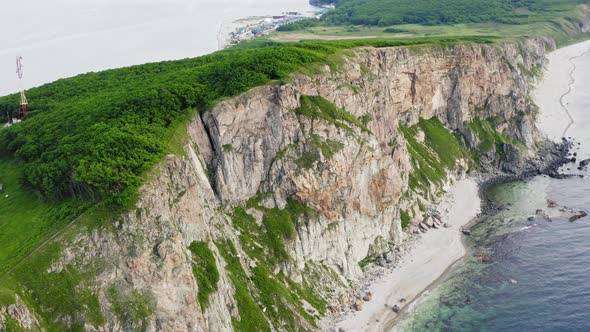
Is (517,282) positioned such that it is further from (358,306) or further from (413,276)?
(358,306)

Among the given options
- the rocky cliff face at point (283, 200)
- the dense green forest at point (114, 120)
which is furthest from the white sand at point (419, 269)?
the dense green forest at point (114, 120)

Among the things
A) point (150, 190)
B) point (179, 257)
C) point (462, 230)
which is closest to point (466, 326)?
point (462, 230)

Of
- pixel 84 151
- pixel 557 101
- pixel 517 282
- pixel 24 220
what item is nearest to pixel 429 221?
pixel 517 282

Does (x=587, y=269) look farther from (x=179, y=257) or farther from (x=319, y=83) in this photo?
(x=179, y=257)

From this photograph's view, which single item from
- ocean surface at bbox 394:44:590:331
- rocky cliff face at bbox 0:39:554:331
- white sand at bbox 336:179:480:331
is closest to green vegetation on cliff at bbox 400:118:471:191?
rocky cliff face at bbox 0:39:554:331

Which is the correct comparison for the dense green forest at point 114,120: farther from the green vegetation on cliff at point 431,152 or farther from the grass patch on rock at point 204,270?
the green vegetation on cliff at point 431,152
